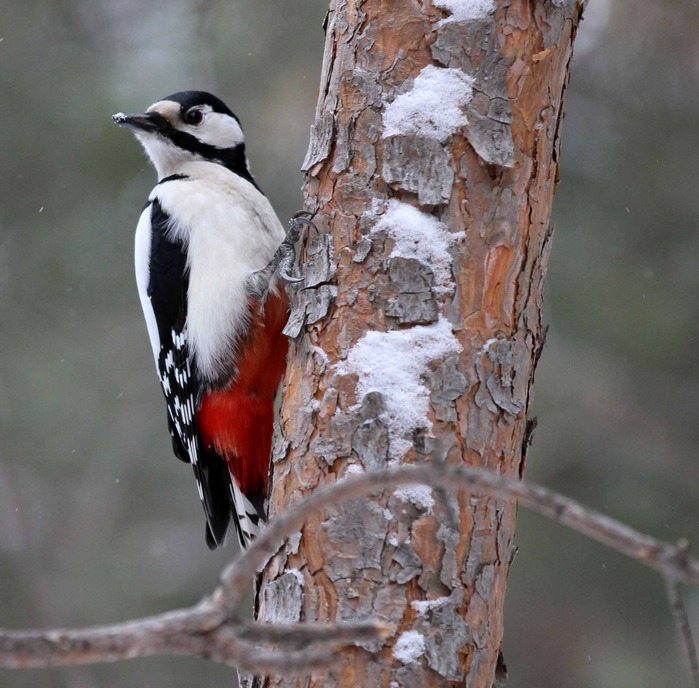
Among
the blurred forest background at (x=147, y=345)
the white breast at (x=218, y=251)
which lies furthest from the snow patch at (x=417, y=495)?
the blurred forest background at (x=147, y=345)

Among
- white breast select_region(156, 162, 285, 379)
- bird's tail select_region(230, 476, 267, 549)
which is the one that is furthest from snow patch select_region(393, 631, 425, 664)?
white breast select_region(156, 162, 285, 379)

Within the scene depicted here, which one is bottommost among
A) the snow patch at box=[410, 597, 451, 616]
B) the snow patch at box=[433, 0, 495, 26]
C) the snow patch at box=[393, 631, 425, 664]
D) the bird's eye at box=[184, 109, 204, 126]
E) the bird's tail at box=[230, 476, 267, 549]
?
the bird's tail at box=[230, 476, 267, 549]

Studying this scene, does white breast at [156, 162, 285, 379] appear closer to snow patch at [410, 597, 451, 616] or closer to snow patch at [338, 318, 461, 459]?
snow patch at [338, 318, 461, 459]

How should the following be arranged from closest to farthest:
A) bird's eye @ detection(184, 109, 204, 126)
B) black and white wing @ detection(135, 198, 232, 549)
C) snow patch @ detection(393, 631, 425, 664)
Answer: snow patch @ detection(393, 631, 425, 664) → black and white wing @ detection(135, 198, 232, 549) → bird's eye @ detection(184, 109, 204, 126)

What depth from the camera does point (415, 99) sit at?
219 centimetres

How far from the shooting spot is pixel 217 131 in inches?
136

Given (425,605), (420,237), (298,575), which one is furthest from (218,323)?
(425,605)

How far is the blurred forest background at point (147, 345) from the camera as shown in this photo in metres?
5.41

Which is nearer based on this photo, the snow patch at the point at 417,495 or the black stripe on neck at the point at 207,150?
the snow patch at the point at 417,495

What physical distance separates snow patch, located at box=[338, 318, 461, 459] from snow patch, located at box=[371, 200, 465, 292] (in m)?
0.12

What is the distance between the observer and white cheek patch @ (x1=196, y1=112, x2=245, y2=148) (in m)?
3.42

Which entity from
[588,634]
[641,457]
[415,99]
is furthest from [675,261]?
[415,99]

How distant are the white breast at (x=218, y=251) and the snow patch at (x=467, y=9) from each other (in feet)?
3.35

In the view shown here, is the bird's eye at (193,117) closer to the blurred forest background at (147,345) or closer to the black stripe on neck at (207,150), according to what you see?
the black stripe on neck at (207,150)
